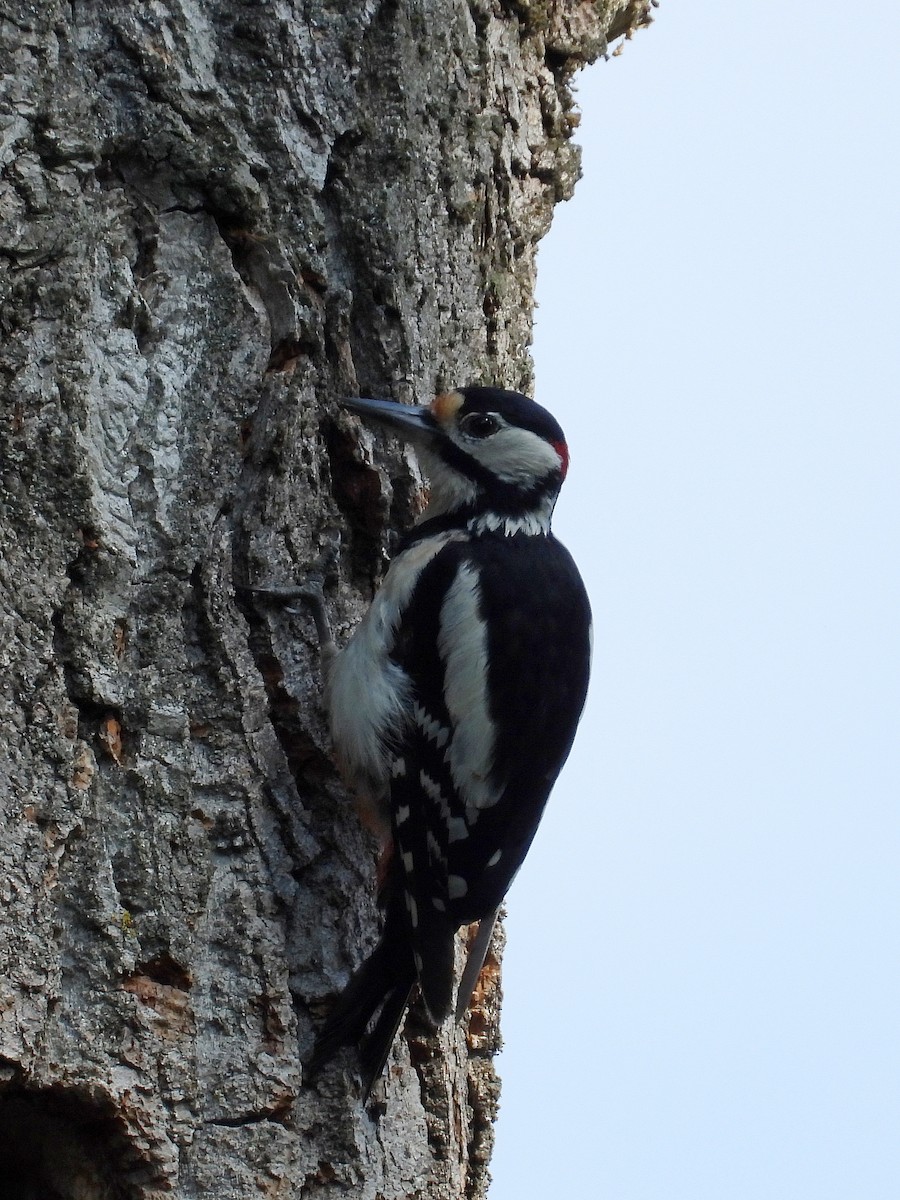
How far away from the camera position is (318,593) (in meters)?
2.39

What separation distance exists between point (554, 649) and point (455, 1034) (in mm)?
681

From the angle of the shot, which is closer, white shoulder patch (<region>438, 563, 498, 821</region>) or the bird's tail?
the bird's tail

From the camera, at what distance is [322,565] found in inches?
96.3

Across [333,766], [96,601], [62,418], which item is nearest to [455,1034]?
[333,766]

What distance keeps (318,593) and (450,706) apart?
317mm

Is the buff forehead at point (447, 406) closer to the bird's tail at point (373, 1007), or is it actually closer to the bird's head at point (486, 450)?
the bird's head at point (486, 450)

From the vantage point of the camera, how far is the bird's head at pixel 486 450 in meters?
2.58

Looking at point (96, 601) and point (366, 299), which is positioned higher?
point (366, 299)

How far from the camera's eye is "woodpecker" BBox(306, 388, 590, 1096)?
2.33 metres

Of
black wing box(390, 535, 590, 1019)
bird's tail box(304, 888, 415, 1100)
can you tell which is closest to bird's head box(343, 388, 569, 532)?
black wing box(390, 535, 590, 1019)

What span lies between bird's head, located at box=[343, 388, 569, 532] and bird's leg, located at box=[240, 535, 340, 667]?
246 millimetres

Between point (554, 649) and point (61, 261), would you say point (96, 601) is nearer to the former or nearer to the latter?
point (61, 261)

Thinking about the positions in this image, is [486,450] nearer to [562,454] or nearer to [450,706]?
[562,454]

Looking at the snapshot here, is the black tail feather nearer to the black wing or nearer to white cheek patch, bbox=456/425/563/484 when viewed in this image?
the black wing
